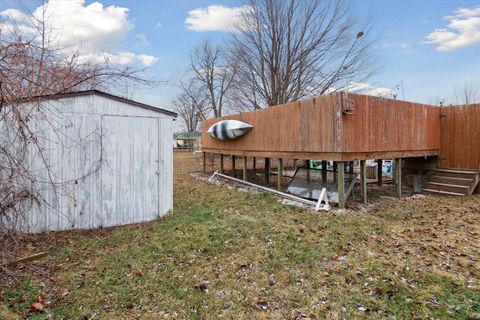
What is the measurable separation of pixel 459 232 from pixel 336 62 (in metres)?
14.9

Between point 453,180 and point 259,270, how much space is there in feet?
26.8

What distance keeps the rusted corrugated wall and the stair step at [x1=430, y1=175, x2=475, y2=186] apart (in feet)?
2.17

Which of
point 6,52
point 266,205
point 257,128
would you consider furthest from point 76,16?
point 257,128

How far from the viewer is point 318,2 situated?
17.8 m

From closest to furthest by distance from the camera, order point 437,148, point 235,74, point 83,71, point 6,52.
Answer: point 6,52, point 83,71, point 437,148, point 235,74

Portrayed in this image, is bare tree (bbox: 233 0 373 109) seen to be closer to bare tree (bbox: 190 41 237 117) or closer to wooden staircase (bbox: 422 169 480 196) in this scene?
bare tree (bbox: 190 41 237 117)

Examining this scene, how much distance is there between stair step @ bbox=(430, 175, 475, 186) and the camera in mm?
8547

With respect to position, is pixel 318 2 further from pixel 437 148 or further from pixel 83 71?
pixel 83 71

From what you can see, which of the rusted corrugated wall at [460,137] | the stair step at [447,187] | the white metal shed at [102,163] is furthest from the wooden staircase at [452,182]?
the white metal shed at [102,163]

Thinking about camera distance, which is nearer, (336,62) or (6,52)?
(6,52)

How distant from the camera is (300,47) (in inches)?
722

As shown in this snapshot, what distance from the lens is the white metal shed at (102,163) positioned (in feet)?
16.5

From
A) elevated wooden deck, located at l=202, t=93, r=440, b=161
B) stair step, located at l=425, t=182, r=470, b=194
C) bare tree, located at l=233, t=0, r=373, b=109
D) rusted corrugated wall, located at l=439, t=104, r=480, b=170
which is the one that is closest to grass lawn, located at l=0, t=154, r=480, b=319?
elevated wooden deck, located at l=202, t=93, r=440, b=161

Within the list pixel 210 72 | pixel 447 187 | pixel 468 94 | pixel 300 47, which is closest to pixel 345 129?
pixel 447 187
